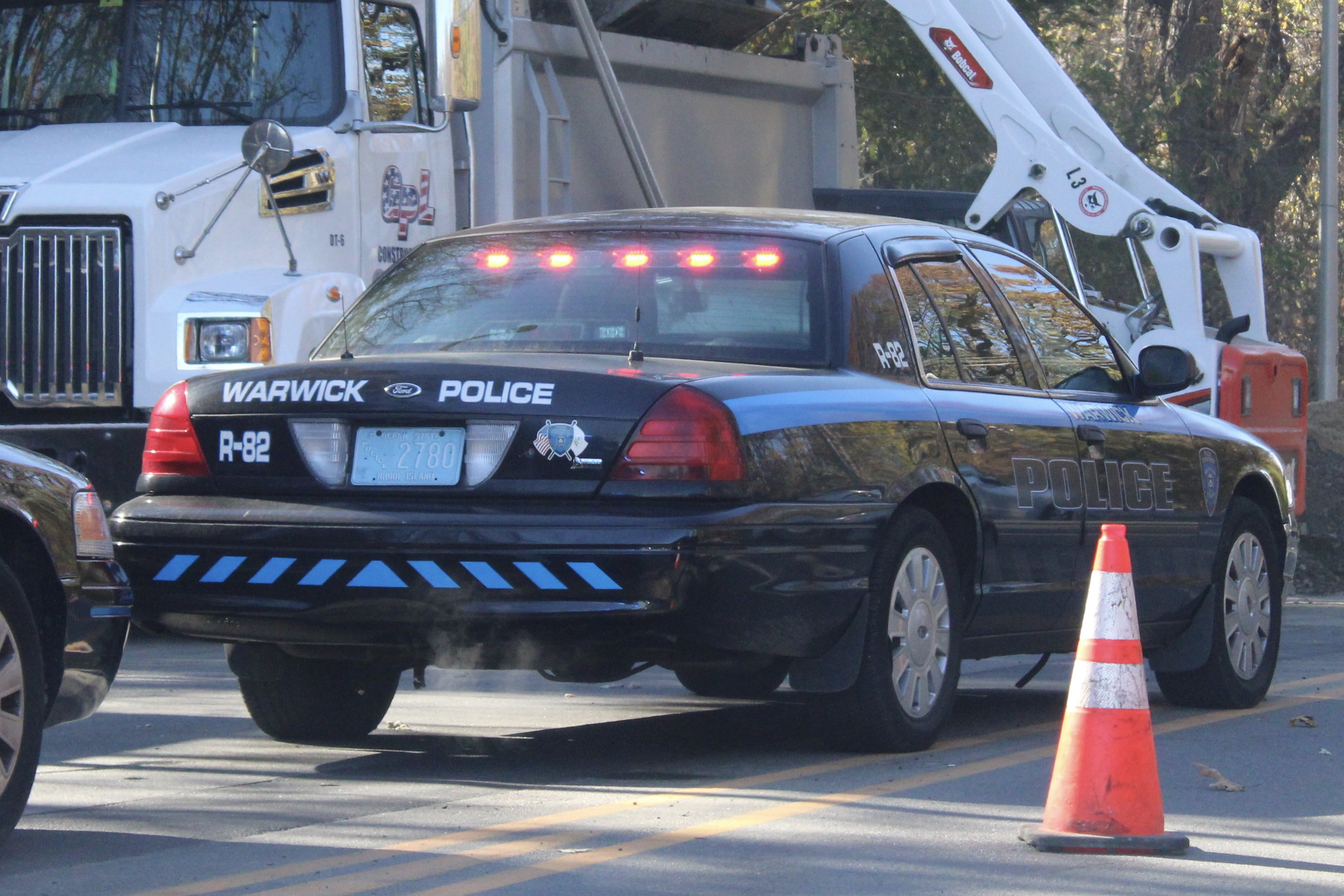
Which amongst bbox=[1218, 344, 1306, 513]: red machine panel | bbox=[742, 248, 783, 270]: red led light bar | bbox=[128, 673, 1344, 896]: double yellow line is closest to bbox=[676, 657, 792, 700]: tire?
bbox=[128, 673, 1344, 896]: double yellow line

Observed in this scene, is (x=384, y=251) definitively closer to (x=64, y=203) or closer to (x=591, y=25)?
(x=64, y=203)

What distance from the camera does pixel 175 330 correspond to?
9.46 meters

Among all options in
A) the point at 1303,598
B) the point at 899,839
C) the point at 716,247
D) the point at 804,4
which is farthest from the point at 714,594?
the point at 804,4

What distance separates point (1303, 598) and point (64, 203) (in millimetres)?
8059

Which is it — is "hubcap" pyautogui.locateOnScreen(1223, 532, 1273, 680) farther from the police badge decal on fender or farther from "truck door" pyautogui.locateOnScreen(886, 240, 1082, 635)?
"truck door" pyautogui.locateOnScreen(886, 240, 1082, 635)

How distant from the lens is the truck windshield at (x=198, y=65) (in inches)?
397

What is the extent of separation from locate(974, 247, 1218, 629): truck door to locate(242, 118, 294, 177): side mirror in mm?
3301

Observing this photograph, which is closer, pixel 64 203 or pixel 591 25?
pixel 64 203

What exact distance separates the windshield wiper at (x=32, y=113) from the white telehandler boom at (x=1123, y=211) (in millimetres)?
6256

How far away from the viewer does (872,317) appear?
6621mm

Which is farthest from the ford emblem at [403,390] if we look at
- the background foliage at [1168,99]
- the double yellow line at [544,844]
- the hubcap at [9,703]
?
the background foliage at [1168,99]

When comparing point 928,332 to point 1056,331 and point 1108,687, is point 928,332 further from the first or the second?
point 1108,687

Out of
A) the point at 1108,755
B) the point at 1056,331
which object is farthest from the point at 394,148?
the point at 1108,755

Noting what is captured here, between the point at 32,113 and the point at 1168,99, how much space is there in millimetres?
20362
